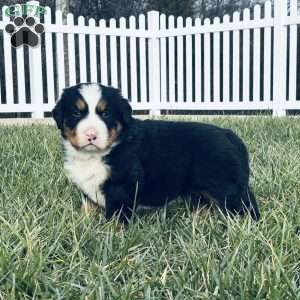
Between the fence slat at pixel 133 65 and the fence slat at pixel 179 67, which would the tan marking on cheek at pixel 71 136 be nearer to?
the fence slat at pixel 133 65

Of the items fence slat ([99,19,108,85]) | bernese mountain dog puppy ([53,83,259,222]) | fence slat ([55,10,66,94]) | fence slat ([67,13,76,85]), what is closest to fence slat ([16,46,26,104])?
fence slat ([55,10,66,94])

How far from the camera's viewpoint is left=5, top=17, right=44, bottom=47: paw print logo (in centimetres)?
905

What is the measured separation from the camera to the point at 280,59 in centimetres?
890

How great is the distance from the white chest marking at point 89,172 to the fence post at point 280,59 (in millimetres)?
6889

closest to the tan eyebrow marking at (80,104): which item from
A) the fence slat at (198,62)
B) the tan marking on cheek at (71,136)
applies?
the tan marking on cheek at (71,136)

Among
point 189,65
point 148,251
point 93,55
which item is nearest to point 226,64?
point 189,65

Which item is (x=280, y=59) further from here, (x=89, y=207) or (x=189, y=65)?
(x=89, y=207)

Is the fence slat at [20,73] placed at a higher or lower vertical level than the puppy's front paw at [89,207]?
higher

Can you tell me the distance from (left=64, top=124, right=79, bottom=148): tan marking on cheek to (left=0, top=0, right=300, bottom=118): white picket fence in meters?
6.54

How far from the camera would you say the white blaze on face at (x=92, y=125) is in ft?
7.62

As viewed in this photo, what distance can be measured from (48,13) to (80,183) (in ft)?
24.4

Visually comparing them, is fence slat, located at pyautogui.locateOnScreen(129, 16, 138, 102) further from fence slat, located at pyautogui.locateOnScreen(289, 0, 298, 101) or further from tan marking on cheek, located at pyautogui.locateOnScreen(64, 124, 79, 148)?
tan marking on cheek, located at pyautogui.locateOnScreen(64, 124, 79, 148)

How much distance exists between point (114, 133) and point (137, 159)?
177 mm

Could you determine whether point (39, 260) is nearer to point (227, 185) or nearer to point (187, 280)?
point (187, 280)
